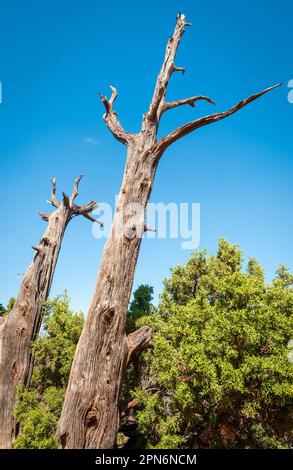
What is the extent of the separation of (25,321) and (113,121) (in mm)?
6347

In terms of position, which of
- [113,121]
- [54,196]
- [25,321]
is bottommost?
[25,321]

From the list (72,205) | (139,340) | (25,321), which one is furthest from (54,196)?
(139,340)

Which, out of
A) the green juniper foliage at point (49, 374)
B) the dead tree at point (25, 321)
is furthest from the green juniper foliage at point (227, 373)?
the dead tree at point (25, 321)

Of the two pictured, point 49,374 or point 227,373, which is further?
point 49,374

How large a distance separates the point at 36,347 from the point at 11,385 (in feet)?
3.64

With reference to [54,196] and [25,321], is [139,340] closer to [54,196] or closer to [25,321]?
[25,321]

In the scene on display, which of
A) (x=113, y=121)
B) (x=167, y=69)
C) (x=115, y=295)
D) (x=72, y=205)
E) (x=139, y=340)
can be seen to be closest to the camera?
(x=115, y=295)

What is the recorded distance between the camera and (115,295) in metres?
6.05

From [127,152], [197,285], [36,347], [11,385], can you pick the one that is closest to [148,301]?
[197,285]

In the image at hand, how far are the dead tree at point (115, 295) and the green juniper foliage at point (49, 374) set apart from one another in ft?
6.34

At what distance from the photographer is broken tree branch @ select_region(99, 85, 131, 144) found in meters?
7.74

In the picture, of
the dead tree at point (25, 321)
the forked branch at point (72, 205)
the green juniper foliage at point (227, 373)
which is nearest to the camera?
the green juniper foliage at point (227, 373)

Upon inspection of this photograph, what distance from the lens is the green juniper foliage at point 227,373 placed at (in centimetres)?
600

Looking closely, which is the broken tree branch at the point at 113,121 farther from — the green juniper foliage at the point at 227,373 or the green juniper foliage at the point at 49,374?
the green juniper foliage at the point at 49,374
